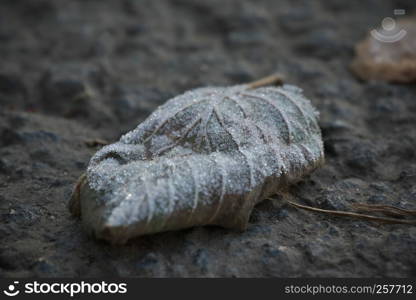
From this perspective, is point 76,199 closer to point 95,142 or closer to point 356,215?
point 95,142

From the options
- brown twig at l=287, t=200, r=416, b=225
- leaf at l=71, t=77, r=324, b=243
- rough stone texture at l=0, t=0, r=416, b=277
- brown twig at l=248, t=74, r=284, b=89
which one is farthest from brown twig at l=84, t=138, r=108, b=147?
brown twig at l=287, t=200, r=416, b=225

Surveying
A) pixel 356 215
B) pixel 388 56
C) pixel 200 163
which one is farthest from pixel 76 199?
pixel 388 56

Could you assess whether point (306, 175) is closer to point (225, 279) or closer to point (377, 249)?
point (377, 249)

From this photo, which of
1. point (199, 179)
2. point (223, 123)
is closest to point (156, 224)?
point (199, 179)

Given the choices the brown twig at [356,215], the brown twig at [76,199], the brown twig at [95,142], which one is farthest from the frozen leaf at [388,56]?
the brown twig at [76,199]

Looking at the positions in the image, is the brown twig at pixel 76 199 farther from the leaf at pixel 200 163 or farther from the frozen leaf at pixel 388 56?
the frozen leaf at pixel 388 56

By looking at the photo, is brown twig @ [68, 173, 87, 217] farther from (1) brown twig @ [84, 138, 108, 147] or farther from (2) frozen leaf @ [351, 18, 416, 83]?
(2) frozen leaf @ [351, 18, 416, 83]

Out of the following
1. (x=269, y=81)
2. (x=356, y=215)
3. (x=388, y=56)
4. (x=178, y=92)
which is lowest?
(x=356, y=215)
